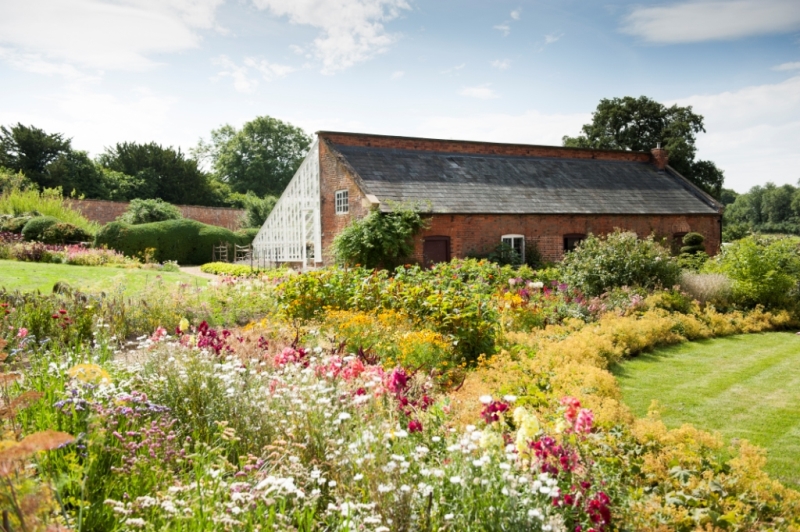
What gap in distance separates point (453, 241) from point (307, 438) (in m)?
15.1

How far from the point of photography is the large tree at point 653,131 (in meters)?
36.1

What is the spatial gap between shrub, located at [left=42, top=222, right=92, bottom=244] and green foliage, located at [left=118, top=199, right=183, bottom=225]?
7.05m

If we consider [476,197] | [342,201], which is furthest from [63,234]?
[476,197]

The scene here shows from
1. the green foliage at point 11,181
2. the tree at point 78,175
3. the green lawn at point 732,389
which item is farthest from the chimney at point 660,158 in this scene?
the tree at point 78,175

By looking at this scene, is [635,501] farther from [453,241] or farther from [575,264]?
[453,241]

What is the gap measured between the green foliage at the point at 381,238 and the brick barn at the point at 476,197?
0.43 m

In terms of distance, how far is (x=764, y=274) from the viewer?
12297 millimetres

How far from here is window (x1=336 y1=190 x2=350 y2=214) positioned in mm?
19750

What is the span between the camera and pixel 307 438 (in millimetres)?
3896

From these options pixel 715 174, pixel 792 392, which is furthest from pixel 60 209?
pixel 715 174

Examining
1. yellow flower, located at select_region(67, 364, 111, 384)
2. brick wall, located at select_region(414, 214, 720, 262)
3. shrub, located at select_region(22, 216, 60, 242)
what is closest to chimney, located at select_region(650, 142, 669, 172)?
brick wall, located at select_region(414, 214, 720, 262)

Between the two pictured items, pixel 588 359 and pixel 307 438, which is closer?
pixel 307 438

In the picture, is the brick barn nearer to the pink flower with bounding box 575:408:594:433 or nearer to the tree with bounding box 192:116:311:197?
the pink flower with bounding box 575:408:594:433

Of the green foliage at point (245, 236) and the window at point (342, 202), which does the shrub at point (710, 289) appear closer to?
the window at point (342, 202)
